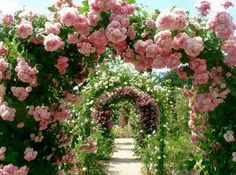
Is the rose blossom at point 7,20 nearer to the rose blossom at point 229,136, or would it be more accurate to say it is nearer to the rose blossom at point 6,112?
the rose blossom at point 6,112

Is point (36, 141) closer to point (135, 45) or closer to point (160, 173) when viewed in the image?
point (135, 45)

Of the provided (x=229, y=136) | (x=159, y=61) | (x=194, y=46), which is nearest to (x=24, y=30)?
(x=159, y=61)

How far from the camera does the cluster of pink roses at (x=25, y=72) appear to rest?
448 cm

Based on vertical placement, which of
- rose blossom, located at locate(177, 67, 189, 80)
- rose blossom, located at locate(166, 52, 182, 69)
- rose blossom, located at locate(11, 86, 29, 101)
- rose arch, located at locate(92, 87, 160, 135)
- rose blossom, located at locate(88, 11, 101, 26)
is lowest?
rose blossom, located at locate(11, 86, 29, 101)

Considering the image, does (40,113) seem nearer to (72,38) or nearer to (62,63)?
(62,63)

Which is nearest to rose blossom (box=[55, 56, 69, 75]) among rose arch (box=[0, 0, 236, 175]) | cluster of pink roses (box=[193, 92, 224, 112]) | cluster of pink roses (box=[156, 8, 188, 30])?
rose arch (box=[0, 0, 236, 175])

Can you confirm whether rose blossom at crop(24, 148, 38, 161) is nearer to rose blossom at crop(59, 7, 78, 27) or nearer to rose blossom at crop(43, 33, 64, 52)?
rose blossom at crop(43, 33, 64, 52)

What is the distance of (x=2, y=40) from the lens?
4.84m

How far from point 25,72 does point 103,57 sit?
850 millimetres

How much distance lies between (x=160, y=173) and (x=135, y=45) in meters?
5.70

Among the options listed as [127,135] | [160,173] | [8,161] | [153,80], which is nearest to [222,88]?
[8,161]

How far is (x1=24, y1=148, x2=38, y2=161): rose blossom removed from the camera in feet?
15.5

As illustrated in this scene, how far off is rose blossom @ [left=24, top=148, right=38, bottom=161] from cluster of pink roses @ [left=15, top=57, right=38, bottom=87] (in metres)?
0.65

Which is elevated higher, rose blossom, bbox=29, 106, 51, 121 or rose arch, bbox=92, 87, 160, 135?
rose arch, bbox=92, 87, 160, 135
